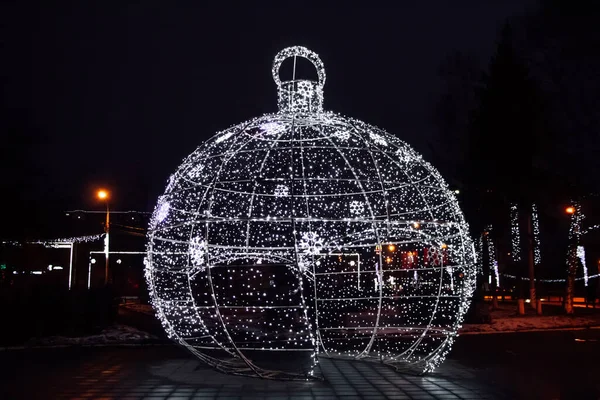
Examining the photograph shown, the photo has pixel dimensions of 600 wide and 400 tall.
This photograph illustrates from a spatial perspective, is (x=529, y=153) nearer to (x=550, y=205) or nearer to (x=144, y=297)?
(x=550, y=205)

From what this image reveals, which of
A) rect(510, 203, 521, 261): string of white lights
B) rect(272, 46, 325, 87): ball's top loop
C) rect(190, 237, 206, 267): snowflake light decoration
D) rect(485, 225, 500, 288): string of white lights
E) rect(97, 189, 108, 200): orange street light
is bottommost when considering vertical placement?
rect(190, 237, 206, 267): snowflake light decoration

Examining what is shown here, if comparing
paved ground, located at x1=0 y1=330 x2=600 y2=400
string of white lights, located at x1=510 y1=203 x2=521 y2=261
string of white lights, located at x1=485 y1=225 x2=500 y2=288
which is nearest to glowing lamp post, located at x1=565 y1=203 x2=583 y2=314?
string of white lights, located at x1=510 y1=203 x2=521 y2=261

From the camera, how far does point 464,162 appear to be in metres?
21.1

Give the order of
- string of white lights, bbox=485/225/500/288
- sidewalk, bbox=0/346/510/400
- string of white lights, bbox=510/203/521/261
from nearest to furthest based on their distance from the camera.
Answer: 1. sidewalk, bbox=0/346/510/400
2. string of white lights, bbox=510/203/521/261
3. string of white lights, bbox=485/225/500/288

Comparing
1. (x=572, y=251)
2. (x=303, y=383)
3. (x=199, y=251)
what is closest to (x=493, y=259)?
(x=572, y=251)

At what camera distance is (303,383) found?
24.1ft

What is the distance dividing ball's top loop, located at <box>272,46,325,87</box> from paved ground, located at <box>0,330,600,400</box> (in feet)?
13.0

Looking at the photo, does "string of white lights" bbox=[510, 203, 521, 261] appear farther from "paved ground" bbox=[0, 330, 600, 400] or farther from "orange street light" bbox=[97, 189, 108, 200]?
"orange street light" bbox=[97, 189, 108, 200]

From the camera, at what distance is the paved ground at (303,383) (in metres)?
6.81

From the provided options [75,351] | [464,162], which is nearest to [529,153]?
[464,162]

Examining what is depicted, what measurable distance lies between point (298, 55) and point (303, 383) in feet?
13.7

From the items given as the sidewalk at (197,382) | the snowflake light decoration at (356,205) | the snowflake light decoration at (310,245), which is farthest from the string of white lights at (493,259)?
the sidewalk at (197,382)

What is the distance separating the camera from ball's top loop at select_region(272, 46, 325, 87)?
7.99 m

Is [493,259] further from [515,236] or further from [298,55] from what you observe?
[298,55]
